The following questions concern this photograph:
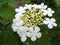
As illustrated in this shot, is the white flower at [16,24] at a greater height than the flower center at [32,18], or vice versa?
the flower center at [32,18]

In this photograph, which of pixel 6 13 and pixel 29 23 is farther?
pixel 6 13

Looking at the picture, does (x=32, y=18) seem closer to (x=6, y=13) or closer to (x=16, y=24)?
(x=16, y=24)

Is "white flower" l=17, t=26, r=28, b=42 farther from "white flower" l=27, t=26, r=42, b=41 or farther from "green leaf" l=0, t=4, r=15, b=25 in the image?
"green leaf" l=0, t=4, r=15, b=25

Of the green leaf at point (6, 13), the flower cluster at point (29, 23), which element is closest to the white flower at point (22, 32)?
the flower cluster at point (29, 23)

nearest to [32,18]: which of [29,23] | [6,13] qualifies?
[29,23]

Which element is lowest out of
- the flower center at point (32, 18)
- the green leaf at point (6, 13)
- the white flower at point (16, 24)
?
the green leaf at point (6, 13)

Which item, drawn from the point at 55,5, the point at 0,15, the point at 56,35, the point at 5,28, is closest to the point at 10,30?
the point at 5,28

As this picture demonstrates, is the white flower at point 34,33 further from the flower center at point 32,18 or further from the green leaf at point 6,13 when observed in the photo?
the green leaf at point 6,13

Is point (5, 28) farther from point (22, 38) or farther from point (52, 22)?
point (52, 22)
